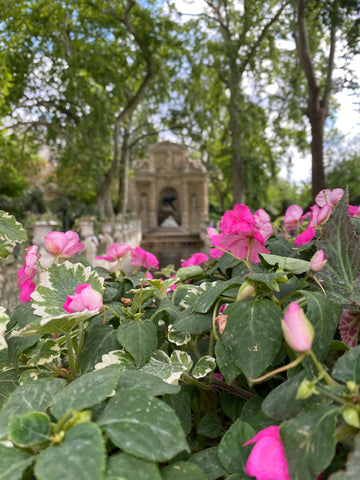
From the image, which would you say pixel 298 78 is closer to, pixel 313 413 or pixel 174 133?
pixel 174 133

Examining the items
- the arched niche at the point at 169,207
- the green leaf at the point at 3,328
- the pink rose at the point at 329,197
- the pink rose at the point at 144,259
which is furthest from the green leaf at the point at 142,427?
the arched niche at the point at 169,207

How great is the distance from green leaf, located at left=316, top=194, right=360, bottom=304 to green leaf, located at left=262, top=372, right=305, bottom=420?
0.86 feet

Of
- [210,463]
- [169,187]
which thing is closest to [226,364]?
[210,463]

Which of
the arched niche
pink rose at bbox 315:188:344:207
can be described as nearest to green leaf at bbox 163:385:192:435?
pink rose at bbox 315:188:344:207

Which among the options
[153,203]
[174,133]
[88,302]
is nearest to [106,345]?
[88,302]

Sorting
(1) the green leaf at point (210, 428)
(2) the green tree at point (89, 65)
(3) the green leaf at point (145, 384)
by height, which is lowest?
(1) the green leaf at point (210, 428)

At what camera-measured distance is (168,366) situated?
0.76 m

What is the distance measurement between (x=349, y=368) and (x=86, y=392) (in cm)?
42

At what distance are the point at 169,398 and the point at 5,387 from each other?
1.38 ft

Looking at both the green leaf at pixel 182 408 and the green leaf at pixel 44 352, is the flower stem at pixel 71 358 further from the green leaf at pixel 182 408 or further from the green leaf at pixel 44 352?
the green leaf at pixel 182 408

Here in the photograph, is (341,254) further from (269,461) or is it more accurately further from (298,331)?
(269,461)

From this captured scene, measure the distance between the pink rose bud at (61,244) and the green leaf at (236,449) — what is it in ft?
2.30

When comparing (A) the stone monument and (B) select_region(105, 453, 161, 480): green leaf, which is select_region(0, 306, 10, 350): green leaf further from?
(A) the stone monument

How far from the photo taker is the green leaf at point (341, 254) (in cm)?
80
